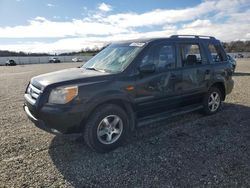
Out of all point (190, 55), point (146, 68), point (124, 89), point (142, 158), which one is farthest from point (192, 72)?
point (142, 158)

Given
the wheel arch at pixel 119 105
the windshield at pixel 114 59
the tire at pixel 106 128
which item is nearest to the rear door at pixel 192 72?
the windshield at pixel 114 59

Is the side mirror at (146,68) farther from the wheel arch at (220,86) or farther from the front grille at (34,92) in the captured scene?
the wheel arch at (220,86)

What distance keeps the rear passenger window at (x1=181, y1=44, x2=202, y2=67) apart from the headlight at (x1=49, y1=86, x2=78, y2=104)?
2.62 m

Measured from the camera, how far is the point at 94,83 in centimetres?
370

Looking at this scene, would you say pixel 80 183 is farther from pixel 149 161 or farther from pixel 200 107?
pixel 200 107

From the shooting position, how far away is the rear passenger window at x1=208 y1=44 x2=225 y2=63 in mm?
5871

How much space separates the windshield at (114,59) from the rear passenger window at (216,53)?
2428 millimetres

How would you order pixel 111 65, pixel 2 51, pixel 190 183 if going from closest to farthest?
1. pixel 190 183
2. pixel 111 65
3. pixel 2 51

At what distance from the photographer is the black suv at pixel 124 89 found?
3545 millimetres

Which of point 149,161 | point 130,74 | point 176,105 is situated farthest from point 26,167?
point 176,105

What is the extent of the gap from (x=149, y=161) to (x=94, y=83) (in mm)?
1505

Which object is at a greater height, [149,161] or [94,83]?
[94,83]

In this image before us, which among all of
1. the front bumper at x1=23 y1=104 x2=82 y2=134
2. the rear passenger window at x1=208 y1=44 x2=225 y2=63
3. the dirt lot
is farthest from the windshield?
the rear passenger window at x1=208 y1=44 x2=225 y2=63

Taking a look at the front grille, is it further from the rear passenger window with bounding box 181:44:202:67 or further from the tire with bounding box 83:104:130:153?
the rear passenger window with bounding box 181:44:202:67
